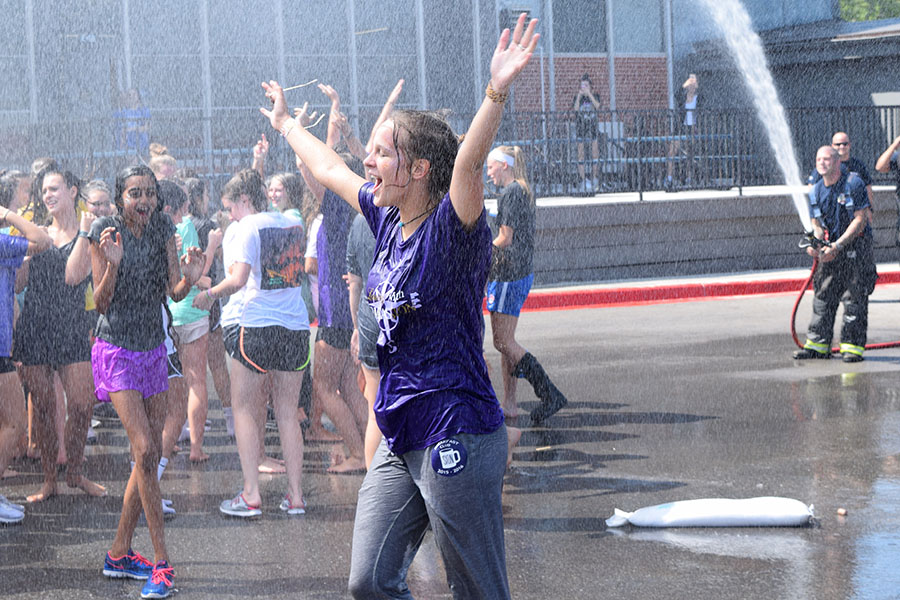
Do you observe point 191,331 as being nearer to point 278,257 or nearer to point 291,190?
point 291,190

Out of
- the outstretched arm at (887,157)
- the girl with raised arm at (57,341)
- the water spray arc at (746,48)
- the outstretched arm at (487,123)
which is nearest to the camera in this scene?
the outstretched arm at (487,123)

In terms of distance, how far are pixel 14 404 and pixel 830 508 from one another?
4.34 meters

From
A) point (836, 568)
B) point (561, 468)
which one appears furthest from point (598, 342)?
point (836, 568)

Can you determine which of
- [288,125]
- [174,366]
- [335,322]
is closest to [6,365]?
[174,366]

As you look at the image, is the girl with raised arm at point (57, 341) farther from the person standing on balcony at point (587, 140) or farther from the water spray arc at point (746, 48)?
the water spray arc at point (746, 48)

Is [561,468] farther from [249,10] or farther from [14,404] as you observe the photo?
[249,10]

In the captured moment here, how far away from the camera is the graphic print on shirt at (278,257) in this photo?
20.6 ft

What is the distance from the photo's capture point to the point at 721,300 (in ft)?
50.6

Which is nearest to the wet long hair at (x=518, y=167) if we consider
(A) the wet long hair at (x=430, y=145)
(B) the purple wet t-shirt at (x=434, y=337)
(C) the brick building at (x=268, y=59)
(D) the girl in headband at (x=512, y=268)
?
(D) the girl in headband at (x=512, y=268)

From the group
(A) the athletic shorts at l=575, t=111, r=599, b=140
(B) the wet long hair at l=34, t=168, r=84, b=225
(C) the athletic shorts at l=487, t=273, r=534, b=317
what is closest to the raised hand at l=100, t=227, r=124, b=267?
(B) the wet long hair at l=34, t=168, r=84, b=225

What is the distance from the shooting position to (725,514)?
5.93 metres

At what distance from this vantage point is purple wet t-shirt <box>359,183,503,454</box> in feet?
10.9

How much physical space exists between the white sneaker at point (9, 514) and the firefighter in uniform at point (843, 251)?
732 cm

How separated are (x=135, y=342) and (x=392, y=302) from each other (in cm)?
231
